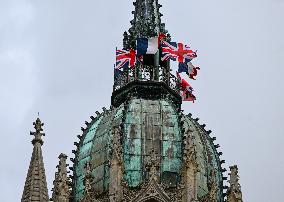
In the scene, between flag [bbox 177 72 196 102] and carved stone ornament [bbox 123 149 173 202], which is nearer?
carved stone ornament [bbox 123 149 173 202]

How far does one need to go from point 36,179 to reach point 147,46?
85.3 feet

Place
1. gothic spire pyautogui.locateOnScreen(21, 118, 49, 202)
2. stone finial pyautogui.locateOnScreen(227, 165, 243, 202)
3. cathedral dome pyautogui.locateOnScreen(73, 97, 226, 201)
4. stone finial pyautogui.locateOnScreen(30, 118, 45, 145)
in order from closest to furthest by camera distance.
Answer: gothic spire pyautogui.locateOnScreen(21, 118, 49, 202), stone finial pyautogui.locateOnScreen(30, 118, 45, 145), cathedral dome pyautogui.locateOnScreen(73, 97, 226, 201), stone finial pyautogui.locateOnScreen(227, 165, 243, 202)

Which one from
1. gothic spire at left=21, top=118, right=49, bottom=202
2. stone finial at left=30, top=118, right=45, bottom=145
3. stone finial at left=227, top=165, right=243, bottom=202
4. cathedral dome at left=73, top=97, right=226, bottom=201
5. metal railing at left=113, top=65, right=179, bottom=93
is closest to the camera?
gothic spire at left=21, top=118, right=49, bottom=202

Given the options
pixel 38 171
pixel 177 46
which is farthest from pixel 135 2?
pixel 38 171

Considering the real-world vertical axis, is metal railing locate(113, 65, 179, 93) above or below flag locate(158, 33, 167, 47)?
below

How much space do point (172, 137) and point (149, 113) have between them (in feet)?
8.39

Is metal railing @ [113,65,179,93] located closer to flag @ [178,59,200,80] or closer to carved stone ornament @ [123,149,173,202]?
flag @ [178,59,200,80]

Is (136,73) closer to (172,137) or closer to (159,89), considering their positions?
(159,89)

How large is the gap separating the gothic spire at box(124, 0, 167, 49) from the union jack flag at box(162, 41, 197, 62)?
1657 mm

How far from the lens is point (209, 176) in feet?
251

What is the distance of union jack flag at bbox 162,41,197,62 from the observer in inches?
3305

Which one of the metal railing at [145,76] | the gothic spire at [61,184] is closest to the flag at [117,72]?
the metal railing at [145,76]

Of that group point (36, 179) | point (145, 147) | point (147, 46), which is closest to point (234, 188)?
point (145, 147)

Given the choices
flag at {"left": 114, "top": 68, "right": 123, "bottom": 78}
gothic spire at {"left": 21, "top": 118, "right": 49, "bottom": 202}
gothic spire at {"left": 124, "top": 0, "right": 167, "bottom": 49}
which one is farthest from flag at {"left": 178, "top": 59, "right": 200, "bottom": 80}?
gothic spire at {"left": 21, "top": 118, "right": 49, "bottom": 202}
